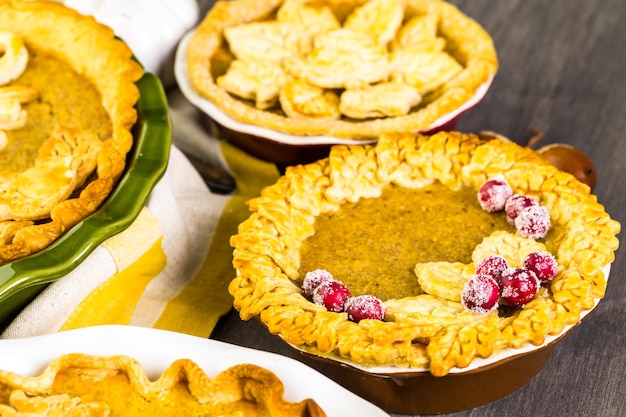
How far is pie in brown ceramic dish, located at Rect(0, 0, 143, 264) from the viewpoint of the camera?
6.36 feet

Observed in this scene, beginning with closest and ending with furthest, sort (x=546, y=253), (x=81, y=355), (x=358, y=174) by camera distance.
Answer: (x=81, y=355) < (x=546, y=253) < (x=358, y=174)

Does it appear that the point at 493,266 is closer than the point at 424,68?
Yes

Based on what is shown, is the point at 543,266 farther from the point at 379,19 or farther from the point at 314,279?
the point at 379,19

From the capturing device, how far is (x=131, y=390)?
1.64 meters

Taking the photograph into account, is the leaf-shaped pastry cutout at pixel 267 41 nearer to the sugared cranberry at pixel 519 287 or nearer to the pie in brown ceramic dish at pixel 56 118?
the pie in brown ceramic dish at pixel 56 118

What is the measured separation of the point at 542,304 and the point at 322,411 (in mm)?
533

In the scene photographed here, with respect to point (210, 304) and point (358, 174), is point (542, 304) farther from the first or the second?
point (210, 304)

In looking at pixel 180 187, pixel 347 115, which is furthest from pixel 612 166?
pixel 180 187

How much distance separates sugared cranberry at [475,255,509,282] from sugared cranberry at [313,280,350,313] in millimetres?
300

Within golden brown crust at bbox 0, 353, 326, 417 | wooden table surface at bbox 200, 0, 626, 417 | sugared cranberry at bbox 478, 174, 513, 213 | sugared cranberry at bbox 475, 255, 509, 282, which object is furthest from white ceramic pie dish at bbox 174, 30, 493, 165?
golden brown crust at bbox 0, 353, 326, 417

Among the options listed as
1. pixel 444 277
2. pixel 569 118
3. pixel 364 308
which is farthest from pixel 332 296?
pixel 569 118

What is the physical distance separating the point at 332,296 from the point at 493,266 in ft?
1.17

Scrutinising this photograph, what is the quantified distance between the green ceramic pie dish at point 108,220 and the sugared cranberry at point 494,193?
79 cm

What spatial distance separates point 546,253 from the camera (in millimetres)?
1856
